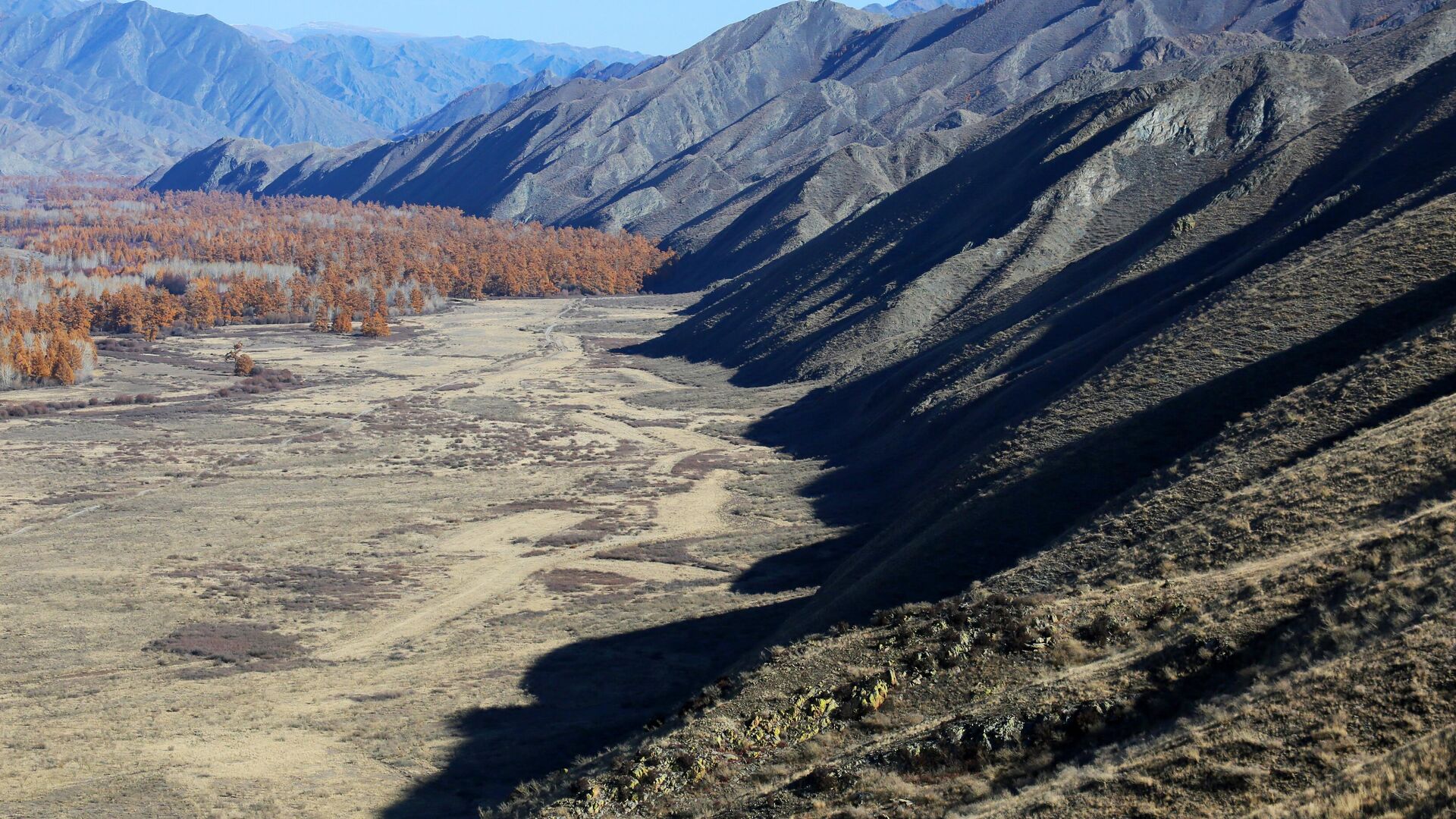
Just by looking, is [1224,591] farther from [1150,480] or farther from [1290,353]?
[1290,353]

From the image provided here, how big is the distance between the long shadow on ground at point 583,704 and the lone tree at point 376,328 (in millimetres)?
111734

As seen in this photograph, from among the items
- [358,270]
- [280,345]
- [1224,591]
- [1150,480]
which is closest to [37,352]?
[280,345]

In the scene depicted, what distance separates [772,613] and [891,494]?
53.5ft

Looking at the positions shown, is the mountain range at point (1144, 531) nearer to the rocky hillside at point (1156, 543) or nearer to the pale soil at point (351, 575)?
the rocky hillside at point (1156, 543)

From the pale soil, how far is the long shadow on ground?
16 cm

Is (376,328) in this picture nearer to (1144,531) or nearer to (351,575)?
(351,575)

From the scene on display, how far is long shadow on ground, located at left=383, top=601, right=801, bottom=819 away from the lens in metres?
28.1

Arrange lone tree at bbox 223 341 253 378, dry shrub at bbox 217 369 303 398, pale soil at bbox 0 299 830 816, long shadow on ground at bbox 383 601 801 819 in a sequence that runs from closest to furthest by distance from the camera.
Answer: long shadow on ground at bbox 383 601 801 819
pale soil at bbox 0 299 830 816
dry shrub at bbox 217 369 303 398
lone tree at bbox 223 341 253 378

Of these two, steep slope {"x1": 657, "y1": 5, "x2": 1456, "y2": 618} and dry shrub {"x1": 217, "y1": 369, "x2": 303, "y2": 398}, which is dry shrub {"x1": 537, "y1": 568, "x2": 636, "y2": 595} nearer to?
steep slope {"x1": 657, "y1": 5, "x2": 1456, "y2": 618}

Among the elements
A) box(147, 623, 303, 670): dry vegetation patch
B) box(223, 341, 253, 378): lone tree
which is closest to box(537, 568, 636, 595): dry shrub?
box(147, 623, 303, 670): dry vegetation patch

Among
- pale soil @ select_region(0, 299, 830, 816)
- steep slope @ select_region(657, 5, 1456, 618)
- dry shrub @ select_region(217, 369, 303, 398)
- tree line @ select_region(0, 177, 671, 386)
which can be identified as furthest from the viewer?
tree line @ select_region(0, 177, 671, 386)

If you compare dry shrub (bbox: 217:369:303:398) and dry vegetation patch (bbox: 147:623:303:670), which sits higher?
dry vegetation patch (bbox: 147:623:303:670)

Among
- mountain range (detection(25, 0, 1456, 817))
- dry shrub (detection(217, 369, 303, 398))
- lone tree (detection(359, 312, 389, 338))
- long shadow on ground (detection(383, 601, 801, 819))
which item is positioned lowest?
dry shrub (detection(217, 369, 303, 398))

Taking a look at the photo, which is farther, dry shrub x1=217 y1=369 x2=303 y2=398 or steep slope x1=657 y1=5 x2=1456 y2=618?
dry shrub x1=217 y1=369 x2=303 y2=398
